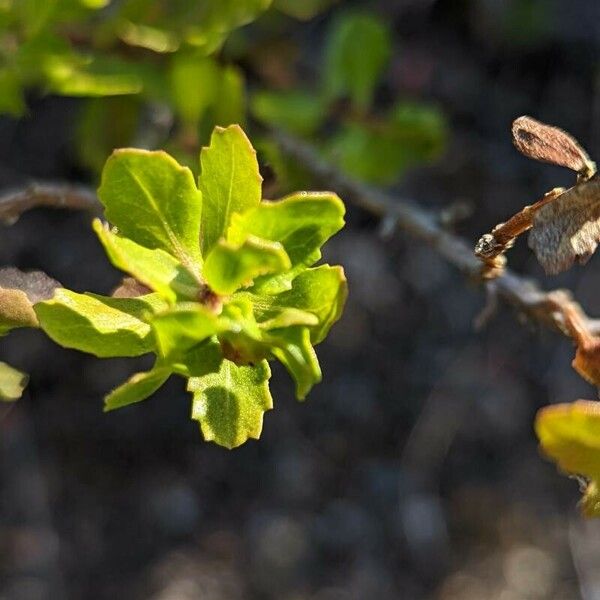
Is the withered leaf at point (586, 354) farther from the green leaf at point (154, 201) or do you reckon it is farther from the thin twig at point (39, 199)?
the thin twig at point (39, 199)

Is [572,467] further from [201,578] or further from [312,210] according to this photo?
[201,578]

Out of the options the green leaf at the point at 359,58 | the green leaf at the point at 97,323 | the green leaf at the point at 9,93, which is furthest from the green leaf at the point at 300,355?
the green leaf at the point at 359,58

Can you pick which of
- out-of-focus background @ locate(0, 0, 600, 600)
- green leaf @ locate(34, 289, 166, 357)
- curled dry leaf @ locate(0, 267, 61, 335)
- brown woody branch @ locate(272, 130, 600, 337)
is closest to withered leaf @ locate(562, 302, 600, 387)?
brown woody branch @ locate(272, 130, 600, 337)

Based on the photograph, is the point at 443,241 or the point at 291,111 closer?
the point at 443,241

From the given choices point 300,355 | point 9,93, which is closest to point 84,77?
point 9,93

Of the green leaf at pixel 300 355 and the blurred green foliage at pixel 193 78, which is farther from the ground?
the green leaf at pixel 300 355

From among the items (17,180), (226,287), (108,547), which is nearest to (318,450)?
(108,547)

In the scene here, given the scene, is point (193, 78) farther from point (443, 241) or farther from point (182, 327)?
point (182, 327)
